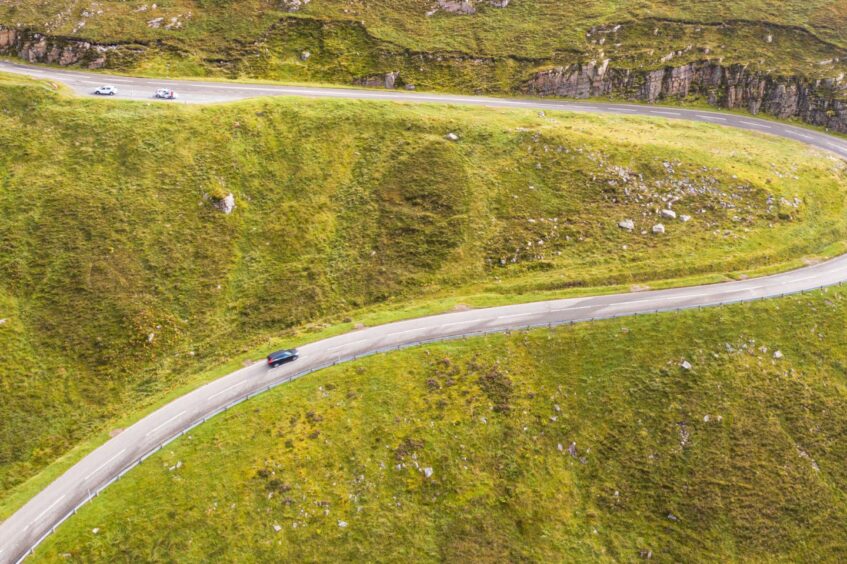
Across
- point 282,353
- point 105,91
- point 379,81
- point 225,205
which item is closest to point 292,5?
point 379,81

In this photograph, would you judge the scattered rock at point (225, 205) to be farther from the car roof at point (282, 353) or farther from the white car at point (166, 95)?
the white car at point (166, 95)

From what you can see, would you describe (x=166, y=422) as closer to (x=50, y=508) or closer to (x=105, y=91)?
(x=50, y=508)

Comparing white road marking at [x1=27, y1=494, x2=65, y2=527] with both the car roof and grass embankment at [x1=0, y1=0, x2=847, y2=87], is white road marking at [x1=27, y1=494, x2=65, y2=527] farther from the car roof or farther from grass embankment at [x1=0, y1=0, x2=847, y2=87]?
grass embankment at [x1=0, y1=0, x2=847, y2=87]

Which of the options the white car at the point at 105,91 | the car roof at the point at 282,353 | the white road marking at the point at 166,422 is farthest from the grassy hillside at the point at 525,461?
the white car at the point at 105,91

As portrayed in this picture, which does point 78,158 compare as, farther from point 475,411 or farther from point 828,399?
point 828,399

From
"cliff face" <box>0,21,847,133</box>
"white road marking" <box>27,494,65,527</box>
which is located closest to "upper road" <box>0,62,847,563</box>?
"white road marking" <box>27,494,65,527</box>

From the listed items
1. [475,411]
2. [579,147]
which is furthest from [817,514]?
[579,147]
